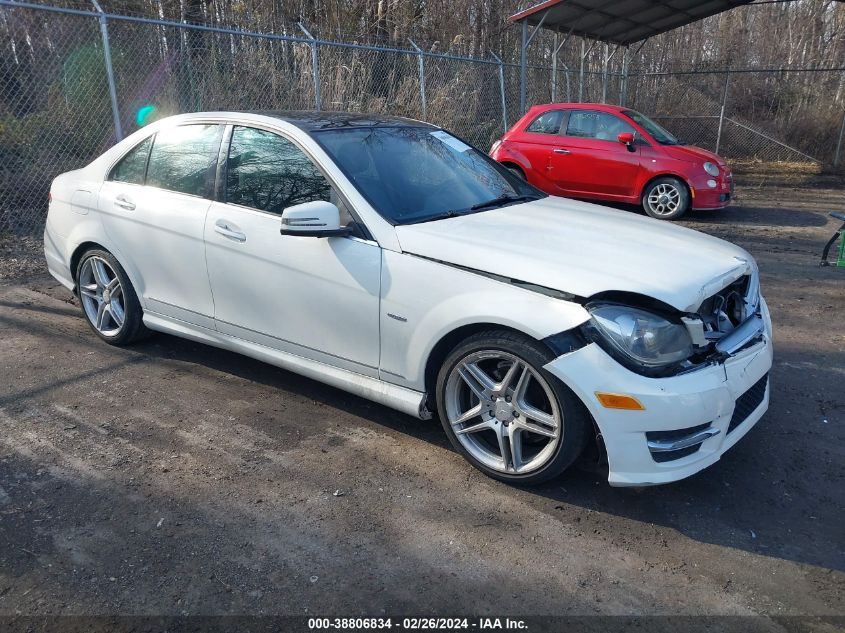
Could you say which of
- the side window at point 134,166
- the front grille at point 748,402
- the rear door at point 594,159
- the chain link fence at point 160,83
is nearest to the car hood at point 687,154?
the rear door at point 594,159

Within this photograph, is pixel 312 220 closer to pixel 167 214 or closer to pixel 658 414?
pixel 167 214

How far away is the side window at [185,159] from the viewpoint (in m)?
4.27

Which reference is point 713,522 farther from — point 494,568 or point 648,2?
point 648,2

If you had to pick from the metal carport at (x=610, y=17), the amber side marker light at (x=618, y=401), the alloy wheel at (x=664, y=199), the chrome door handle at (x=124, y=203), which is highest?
the metal carport at (x=610, y=17)

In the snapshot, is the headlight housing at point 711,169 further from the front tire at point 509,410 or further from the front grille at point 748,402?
the front tire at point 509,410

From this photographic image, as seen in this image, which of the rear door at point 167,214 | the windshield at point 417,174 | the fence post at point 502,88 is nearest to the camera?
the windshield at point 417,174

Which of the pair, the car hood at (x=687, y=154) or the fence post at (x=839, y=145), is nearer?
the car hood at (x=687, y=154)

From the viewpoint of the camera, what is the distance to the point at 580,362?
9.60 ft

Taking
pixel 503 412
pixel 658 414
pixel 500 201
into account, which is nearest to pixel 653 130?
pixel 500 201

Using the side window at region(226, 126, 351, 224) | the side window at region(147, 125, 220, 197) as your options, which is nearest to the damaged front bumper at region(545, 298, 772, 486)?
the side window at region(226, 126, 351, 224)

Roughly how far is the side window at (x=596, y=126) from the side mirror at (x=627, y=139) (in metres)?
0.17

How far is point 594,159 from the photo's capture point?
34.0 ft

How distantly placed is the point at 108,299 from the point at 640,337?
3.75 metres

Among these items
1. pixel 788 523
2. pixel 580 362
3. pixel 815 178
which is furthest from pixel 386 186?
pixel 815 178
